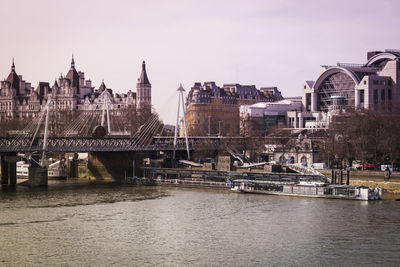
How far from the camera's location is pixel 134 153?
84.0 meters

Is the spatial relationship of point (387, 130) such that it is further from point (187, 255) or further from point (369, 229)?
point (187, 255)

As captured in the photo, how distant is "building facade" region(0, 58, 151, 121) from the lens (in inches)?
6599

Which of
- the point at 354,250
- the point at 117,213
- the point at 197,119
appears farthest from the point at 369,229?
the point at 197,119

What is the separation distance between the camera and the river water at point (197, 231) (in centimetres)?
3488

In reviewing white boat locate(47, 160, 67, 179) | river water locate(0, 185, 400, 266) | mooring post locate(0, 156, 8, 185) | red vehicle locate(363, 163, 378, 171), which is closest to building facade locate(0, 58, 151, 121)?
white boat locate(47, 160, 67, 179)

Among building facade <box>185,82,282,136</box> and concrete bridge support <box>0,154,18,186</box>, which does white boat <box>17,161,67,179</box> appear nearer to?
concrete bridge support <box>0,154,18,186</box>

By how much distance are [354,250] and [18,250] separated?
17616mm

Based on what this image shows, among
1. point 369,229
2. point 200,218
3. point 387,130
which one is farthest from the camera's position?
point 387,130

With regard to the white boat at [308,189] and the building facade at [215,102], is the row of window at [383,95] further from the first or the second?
the white boat at [308,189]

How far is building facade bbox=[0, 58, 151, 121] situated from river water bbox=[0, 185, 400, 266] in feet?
348

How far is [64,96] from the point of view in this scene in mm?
170750

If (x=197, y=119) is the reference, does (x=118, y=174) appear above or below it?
below

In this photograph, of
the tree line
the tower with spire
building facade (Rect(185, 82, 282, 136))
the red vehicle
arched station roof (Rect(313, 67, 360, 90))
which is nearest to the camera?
the red vehicle

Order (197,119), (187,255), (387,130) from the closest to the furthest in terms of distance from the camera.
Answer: (187,255)
(387,130)
(197,119)
